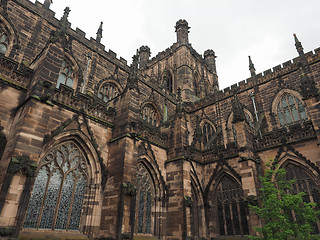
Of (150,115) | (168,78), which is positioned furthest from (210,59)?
(150,115)

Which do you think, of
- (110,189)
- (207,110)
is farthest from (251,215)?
(207,110)

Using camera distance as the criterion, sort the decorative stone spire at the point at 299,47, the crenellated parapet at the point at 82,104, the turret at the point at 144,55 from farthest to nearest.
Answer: the turret at the point at 144,55
the decorative stone spire at the point at 299,47
the crenellated parapet at the point at 82,104

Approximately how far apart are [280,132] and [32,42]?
48.7ft

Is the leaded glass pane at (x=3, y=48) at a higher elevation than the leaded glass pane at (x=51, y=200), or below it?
higher

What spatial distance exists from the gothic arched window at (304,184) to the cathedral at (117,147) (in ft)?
0.17

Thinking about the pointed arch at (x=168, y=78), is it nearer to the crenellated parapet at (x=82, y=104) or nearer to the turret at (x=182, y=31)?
the turret at (x=182, y=31)

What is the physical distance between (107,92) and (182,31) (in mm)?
17194

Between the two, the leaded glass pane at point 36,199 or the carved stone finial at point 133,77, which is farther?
the carved stone finial at point 133,77

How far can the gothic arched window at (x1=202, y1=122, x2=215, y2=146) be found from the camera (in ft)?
64.5

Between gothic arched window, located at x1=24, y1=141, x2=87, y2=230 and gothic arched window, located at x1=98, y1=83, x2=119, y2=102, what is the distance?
263 inches

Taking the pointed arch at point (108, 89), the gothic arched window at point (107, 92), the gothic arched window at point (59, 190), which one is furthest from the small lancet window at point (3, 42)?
the gothic arched window at point (59, 190)

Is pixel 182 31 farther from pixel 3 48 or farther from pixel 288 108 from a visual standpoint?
pixel 3 48

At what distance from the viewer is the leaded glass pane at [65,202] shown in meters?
8.00

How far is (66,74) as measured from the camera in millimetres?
13703
